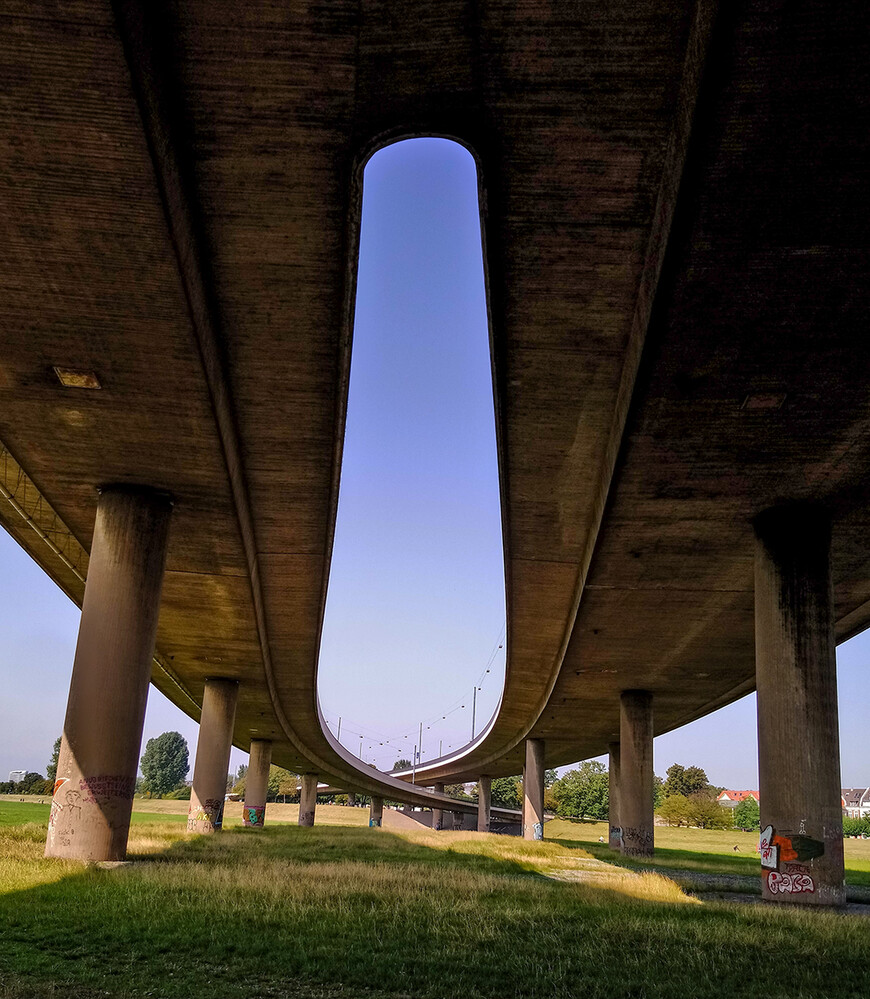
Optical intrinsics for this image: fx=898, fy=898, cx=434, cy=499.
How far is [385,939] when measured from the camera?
33.4 ft

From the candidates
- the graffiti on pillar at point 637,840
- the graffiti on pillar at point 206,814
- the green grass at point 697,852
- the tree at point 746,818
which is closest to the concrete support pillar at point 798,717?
the green grass at point 697,852

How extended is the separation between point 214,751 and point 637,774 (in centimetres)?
1835

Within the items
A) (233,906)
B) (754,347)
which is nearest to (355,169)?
(754,347)

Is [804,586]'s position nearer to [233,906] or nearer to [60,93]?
[233,906]

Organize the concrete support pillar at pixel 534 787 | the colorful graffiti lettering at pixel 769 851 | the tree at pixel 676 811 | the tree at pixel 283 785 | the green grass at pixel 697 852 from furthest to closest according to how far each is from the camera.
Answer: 1. the tree at pixel 283 785
2. the tree at pixel 676 811
3. the concrete support pillar at pixel 534 787
4. the green grass at pixel 697 852
5. the colorful graffiti lettering at pixel 769 851

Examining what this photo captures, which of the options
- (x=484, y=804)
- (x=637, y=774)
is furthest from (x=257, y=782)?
(x=637, y=774)

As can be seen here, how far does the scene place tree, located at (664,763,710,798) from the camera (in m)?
151

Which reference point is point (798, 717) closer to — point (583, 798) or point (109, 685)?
point (109, 685)

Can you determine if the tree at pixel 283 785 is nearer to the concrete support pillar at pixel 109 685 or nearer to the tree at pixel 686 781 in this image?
the tree at pixel 686 781

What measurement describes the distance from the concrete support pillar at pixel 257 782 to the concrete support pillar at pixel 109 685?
44.2 meters

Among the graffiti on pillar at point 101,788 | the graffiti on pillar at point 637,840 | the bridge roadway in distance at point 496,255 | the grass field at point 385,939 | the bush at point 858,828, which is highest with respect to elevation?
the bridge roadway in distance at point 496,255

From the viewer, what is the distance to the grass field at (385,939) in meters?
8.03

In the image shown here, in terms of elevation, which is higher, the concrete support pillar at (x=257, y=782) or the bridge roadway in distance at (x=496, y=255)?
the bridge roadway in distance at (x=496, y=255)

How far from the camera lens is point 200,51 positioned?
9.90 metres
